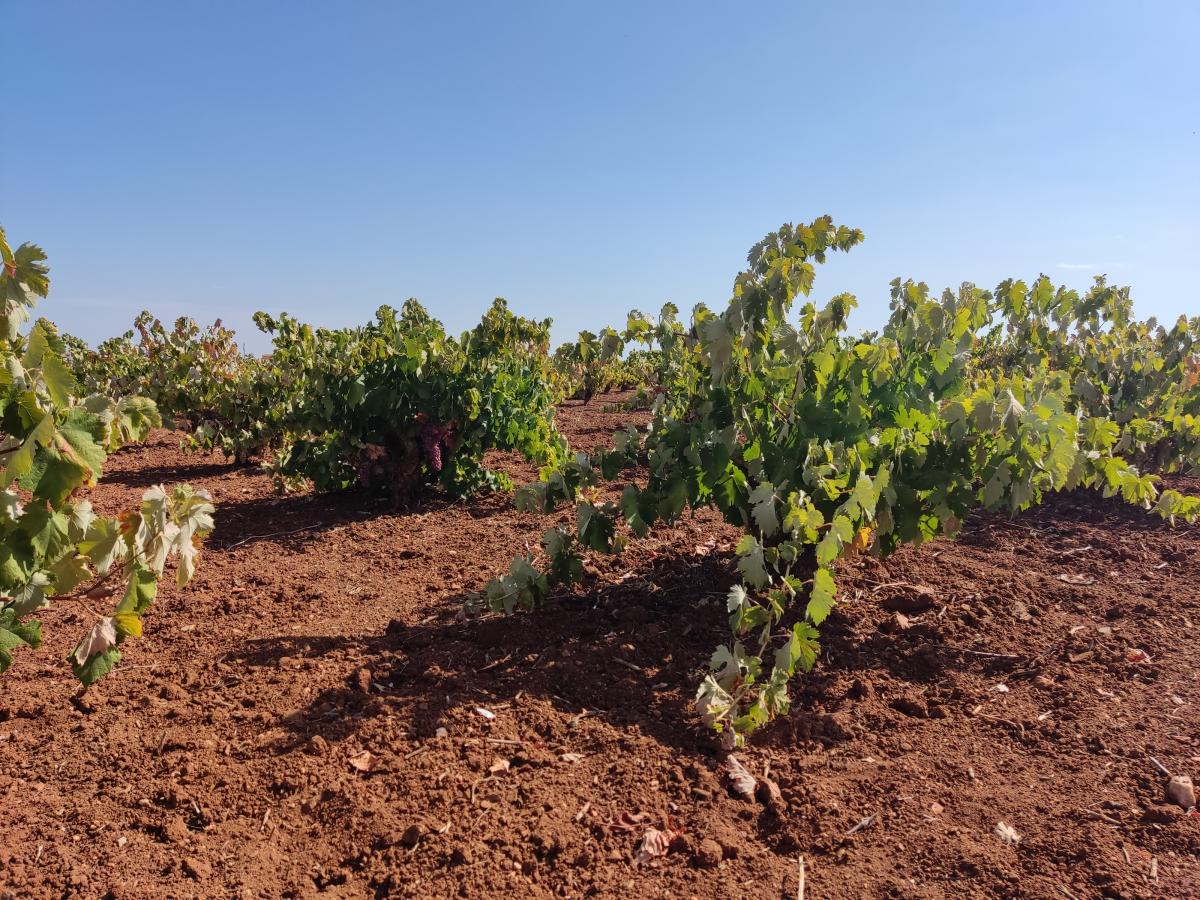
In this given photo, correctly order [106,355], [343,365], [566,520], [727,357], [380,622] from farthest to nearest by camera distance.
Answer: [106,355] → [343,365] → [566,520] → [380,622] → [727,357]

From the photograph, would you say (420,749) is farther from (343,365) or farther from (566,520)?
(343,365)

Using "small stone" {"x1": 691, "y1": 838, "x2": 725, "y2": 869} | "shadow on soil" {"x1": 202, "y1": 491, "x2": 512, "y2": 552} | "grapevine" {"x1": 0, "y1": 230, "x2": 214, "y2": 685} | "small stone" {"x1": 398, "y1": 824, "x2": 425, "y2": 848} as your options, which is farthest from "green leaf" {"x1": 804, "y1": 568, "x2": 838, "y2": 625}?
"shadow on soil" {"x1": 202, "y1": 491, "x2": 512, "y2": 552}

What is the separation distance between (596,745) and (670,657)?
0.77 metres

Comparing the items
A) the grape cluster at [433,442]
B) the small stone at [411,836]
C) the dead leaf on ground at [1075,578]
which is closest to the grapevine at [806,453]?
the dead leaf on ground at [1075,578]

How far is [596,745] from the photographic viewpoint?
8.78ft

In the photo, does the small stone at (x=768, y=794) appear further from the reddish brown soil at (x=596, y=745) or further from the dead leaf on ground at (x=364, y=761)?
the dead leaf on ground at (x=364, y=761)

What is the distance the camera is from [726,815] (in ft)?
7.66

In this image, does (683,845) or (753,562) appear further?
(753,562)

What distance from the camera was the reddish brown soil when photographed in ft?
6.99

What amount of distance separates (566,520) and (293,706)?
8.94ft

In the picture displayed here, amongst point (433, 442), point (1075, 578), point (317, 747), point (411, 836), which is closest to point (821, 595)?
point (411, 836)

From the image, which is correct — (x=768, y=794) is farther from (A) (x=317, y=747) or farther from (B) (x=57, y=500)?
(B) (x=57, y=500)

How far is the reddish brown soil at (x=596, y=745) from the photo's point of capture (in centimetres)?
213

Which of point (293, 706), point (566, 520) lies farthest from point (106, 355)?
point (293, 706)
